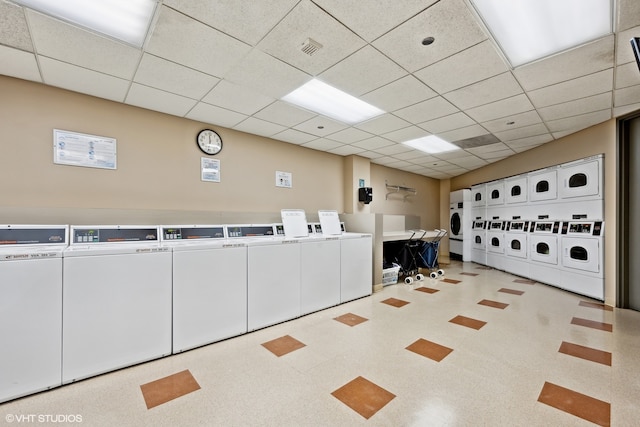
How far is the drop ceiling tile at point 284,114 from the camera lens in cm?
294

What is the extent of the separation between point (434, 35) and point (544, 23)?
72cm

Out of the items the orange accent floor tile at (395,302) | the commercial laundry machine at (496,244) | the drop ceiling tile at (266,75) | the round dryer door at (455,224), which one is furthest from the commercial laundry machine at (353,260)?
the round dryer door at (455,224)

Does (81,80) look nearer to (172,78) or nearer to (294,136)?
(172,78)

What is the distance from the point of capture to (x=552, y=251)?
433 centimetres

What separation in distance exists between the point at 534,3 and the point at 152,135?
3453 millimetres

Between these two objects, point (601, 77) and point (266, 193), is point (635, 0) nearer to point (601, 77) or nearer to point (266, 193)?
point (601, 77)

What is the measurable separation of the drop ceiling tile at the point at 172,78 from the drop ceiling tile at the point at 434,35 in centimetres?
152

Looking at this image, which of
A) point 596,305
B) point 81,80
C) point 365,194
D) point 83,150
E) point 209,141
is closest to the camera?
point 81,80

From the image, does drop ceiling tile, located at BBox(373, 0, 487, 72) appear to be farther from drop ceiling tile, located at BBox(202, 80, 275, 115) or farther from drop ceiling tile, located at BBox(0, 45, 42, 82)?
drop ceiling tile, located at BBox(0, 45, 42, 82)

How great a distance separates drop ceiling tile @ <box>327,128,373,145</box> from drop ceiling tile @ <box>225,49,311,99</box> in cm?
128

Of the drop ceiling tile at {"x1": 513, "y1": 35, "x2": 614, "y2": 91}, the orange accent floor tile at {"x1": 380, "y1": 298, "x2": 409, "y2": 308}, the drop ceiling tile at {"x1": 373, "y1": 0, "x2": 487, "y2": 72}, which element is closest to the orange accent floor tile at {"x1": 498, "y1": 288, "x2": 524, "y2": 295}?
the orange accent floor tile at {"x1": 380, "y1": 298, "x2": 409, "y2": 308}

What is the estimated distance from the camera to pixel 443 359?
2.14 m

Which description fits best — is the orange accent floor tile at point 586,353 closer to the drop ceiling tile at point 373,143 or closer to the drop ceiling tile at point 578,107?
the drop ceiling tile at point 578,107

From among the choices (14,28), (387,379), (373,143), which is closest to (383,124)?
(373,143)
